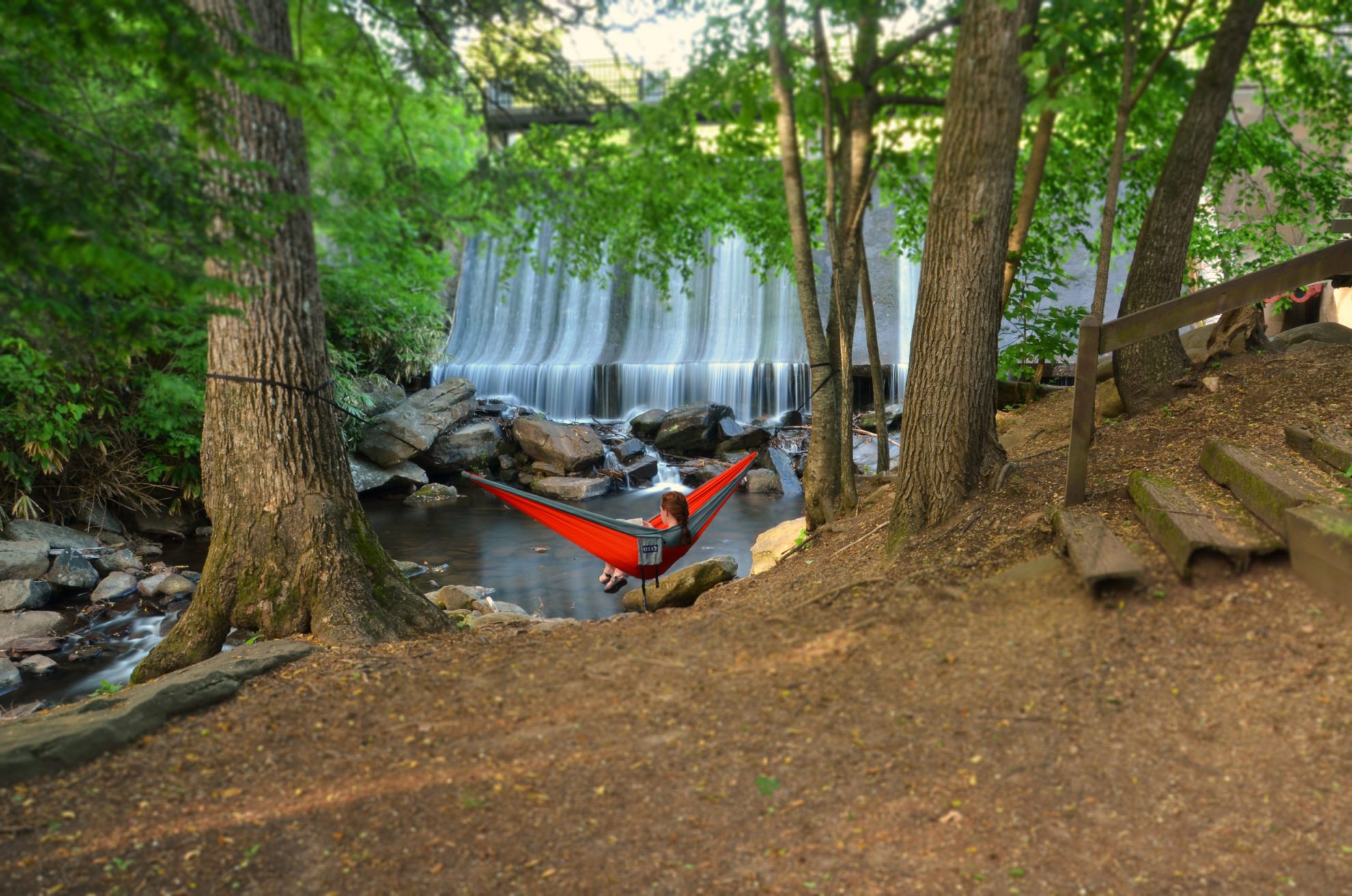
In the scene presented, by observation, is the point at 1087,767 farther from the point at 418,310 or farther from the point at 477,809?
the point at 418,310

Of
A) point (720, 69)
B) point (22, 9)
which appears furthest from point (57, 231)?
point (720, 69)

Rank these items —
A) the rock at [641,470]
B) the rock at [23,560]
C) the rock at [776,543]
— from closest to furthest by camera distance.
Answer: the rock at [776,543] < the rock at [23,560] < the rock at [641,470]

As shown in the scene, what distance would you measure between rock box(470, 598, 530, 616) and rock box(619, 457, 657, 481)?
442 cm

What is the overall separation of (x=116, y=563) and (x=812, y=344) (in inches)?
222

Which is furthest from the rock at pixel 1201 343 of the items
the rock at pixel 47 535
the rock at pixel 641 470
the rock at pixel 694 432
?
the rock at pixel 47 535

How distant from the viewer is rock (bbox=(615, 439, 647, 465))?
11.1 m

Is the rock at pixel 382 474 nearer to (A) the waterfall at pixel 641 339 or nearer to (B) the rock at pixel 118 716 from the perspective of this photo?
(A) the waterfall at pixel 641 339

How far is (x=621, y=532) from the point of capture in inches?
192

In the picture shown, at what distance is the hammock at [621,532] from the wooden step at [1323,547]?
2995mm

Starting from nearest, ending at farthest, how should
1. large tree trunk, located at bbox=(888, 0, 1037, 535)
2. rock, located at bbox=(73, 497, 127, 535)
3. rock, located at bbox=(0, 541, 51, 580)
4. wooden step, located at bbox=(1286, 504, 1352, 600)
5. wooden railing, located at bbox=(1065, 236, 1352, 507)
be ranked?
wooden step, located at bbox=(1286, 504, 1352, 600) < wooden railing, located at bbox=(1065, 236, 1352, 507) < large tree trunk, located at bbox=(888, 0, 1037, 535) < rock, located at bbox=(0, 541, 51, 580) < rock, located at bbox=(73, 497, 127, 535)

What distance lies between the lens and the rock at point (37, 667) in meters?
5.04

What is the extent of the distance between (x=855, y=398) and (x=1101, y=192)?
5.64m

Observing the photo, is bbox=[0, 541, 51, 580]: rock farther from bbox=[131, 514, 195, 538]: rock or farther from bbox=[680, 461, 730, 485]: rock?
bbox=[680, 461, 730, 485]: rock

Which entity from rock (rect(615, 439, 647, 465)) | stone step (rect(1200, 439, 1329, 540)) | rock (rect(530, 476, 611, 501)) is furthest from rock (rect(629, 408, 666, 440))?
stone step (rect(1200, 439, 1329, 540))
